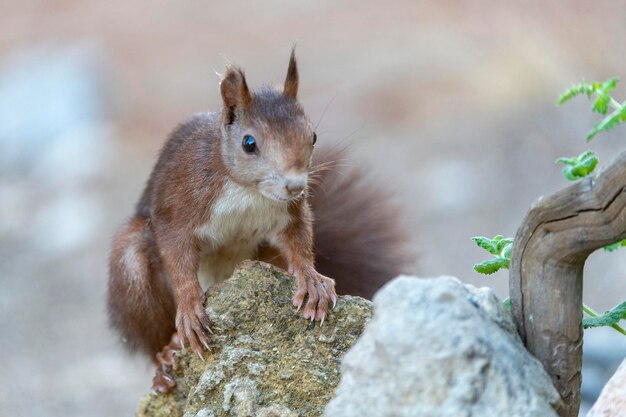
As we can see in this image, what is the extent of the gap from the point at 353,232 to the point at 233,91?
0.94m

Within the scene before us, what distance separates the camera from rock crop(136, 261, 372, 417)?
2271 millimetres

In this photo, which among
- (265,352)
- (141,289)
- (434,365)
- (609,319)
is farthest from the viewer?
(141,289)

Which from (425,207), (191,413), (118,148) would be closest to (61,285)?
(118,148)

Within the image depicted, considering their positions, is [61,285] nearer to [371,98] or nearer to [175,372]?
[371,98]

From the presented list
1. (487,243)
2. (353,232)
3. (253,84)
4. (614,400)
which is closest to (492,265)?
(487,243)

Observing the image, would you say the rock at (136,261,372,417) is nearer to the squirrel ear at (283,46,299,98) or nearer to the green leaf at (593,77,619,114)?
the squirrel ear at (283,46,299,98)

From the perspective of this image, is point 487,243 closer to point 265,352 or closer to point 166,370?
point 265,352

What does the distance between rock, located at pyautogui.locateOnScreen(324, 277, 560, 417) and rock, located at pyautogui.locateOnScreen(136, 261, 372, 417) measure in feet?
1.81

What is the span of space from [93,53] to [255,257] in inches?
264

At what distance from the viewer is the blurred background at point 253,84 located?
→ 19.9 ft

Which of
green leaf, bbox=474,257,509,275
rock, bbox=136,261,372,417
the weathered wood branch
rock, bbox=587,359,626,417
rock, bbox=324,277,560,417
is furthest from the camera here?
rock, bbox=136,261,372,417

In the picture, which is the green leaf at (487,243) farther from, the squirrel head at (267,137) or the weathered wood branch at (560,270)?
the squirrel head at (267,137)

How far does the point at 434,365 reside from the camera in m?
1.62

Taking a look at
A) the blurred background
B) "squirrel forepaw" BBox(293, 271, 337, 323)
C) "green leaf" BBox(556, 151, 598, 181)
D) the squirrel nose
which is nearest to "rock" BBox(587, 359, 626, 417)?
"green leaf" BBox(556, 151, 598, 181)
